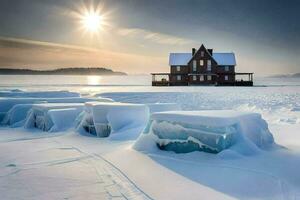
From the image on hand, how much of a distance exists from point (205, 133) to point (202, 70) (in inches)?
2235

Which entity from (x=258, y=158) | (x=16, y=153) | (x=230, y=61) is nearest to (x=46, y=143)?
(x=16, y=153)

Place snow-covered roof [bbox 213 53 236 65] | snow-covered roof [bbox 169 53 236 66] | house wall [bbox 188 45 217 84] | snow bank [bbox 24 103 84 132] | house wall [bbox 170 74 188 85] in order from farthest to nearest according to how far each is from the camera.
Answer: snow-covered roof [bbox 169 53 236 66]
snow-covered roof [bbox 213 53 236 65]
house wall [bbox 170 74 188 85]
house wall [bbox 188 45 217 84]
snow bank [bbox 24 103 84 132]

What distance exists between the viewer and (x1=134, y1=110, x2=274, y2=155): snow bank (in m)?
7.78

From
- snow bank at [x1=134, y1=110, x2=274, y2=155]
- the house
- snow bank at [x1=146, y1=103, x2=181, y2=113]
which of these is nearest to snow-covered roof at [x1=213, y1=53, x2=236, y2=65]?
the house

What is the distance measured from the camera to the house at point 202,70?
63.6 metres

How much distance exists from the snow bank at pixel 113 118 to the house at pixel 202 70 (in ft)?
168

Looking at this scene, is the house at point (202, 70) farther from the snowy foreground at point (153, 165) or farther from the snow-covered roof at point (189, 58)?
the snowy foreground at point (153, 165)

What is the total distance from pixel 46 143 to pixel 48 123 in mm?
3703

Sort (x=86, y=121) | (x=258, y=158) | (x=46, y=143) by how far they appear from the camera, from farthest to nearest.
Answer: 1. (x=86, y=121)
2. (x=46, y=143)
3. (x=258, y=158)

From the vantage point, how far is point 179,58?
6606 cm

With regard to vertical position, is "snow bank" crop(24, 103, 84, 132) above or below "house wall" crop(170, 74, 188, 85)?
below

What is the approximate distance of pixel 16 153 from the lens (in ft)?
30.2

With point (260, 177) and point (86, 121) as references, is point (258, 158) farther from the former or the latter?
point (86, 121)

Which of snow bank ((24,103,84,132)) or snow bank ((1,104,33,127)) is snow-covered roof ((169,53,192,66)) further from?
snow bank ((24,103,84,132))
